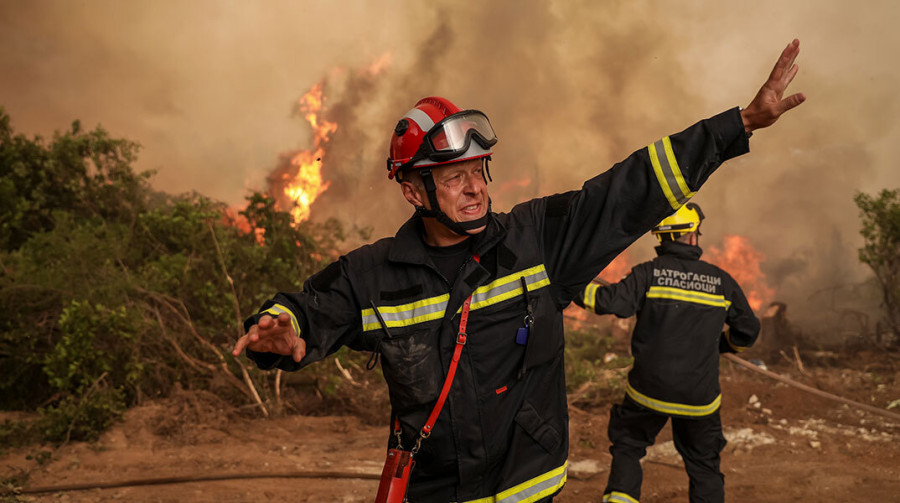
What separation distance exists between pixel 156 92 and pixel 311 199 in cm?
347

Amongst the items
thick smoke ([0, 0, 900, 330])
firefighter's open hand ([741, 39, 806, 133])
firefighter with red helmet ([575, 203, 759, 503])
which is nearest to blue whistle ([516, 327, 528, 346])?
firefighter's open hand ([741, 39, 806, 133])

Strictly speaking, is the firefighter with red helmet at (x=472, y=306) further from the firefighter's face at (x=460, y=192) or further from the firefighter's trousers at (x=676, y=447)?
the firefighter's trousers at (x=676, y=447)

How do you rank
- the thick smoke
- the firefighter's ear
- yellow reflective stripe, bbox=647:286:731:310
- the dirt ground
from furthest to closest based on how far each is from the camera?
1. the thick smoke
2. the dirt ground
3. yellow reflective stripe, bbox=647:286:731:310
4. the firefighter's ear

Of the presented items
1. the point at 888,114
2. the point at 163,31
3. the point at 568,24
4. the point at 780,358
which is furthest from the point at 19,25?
the point at 888,114

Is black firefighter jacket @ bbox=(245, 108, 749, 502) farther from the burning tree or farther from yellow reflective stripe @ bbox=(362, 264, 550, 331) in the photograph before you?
the burning tree

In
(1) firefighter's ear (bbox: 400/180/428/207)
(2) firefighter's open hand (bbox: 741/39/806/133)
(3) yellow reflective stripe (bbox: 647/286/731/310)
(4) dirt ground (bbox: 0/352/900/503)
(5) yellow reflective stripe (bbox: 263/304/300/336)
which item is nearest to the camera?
(2) firefighter's open hand (bbox: 741/39/806/133)

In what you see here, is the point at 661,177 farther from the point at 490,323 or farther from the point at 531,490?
the point at 531,490

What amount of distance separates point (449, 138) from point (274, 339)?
1.00 m

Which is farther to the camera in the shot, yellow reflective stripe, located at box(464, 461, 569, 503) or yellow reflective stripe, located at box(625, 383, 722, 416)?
yellow reflective stripe, located at box(625, 383, 722, 416)

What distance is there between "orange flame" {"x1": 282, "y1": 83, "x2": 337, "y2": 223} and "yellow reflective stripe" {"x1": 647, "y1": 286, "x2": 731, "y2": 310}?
8.21 meters

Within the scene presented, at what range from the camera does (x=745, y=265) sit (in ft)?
38.4

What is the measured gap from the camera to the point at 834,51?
11.2 meters

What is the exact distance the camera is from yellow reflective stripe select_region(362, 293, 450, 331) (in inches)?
93.7

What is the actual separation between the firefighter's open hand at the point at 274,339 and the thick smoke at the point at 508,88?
32.9 ft
